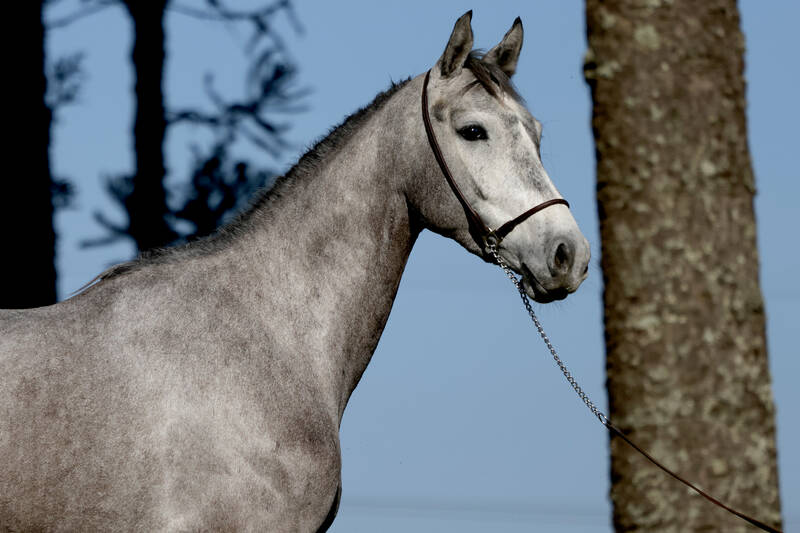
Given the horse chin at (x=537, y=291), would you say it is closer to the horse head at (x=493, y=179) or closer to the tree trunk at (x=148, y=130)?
the horse head at (x=493, y=179)

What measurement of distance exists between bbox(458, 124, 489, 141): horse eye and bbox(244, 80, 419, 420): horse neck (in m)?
0.32

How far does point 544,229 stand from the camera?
16.7 feet

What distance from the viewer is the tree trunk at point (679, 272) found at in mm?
4098

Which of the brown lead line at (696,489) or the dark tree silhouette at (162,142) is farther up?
the dark tree silhouette at (162,142)

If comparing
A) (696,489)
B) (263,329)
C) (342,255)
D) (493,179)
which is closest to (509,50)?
(493,179)

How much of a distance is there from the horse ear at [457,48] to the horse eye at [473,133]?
0.38 metres

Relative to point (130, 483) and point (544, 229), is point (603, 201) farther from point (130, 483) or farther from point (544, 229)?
point (130, 483)

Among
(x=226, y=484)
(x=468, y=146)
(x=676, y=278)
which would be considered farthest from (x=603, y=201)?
(x=226, y=484)

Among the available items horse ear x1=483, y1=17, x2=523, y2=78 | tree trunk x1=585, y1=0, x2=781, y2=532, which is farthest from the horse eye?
tree trunk x1=585, y1=0, x2=781, y2=532

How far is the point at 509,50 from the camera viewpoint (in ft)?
19.3

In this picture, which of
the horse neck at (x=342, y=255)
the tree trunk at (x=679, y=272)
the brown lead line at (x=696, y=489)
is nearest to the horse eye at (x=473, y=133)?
the horse neck at (x=342, y=255)

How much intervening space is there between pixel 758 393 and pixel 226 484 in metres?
2.52

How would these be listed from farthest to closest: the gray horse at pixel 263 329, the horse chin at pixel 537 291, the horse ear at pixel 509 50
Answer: the horse ear at pixel 509 50 → the horse chin at pixel 537 291 → the gray horse at pixel 263 329

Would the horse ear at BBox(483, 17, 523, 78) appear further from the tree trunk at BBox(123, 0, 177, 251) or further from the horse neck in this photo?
the tree trunk at BBox(123, 0, 177, 251)
